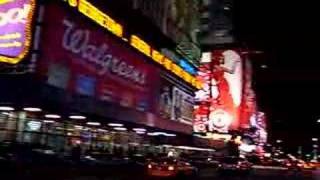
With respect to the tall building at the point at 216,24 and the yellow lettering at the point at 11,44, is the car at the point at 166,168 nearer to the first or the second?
the yellow lettering at the point at 11,44

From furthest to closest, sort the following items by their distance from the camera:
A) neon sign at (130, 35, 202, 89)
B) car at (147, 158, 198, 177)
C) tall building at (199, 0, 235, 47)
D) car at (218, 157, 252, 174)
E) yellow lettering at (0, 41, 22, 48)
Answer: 1. tall building at (199, 0, 235, 47)
2. neon sign at (130, 35, 202, 89)
3. car at (218, 157, 252, 174)
4. car at (147, 158, 198, 177)
5. yellow lettering at (0, 41, 22, 48)

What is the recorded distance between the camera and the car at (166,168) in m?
29.5

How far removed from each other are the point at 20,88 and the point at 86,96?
652 centimetres

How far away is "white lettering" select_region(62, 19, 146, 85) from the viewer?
32.8 meters

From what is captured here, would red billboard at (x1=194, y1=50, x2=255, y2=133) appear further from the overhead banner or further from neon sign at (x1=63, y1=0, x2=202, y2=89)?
neon sign at (x1=63, y1=0, x2=202, y2=89)

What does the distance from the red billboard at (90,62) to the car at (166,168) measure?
735 centimetres

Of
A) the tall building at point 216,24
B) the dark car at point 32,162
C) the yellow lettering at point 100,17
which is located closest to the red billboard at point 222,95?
the tall building at point 216,24

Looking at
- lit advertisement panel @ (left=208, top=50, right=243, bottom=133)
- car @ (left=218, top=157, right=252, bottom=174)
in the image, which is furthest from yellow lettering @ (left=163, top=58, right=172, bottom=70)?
lit advertisement panel @ (left=208, top=50, right=243, bottom=133)

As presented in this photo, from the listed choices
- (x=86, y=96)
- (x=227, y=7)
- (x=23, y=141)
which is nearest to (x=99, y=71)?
(x=86, y=96)

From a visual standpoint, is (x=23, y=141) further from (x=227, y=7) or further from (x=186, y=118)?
(x=227, y=7)

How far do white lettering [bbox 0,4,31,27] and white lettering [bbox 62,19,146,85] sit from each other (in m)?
3.72

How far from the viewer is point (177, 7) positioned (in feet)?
205

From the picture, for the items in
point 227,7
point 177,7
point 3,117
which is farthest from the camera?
point 227,7

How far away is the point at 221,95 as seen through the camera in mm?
85625
